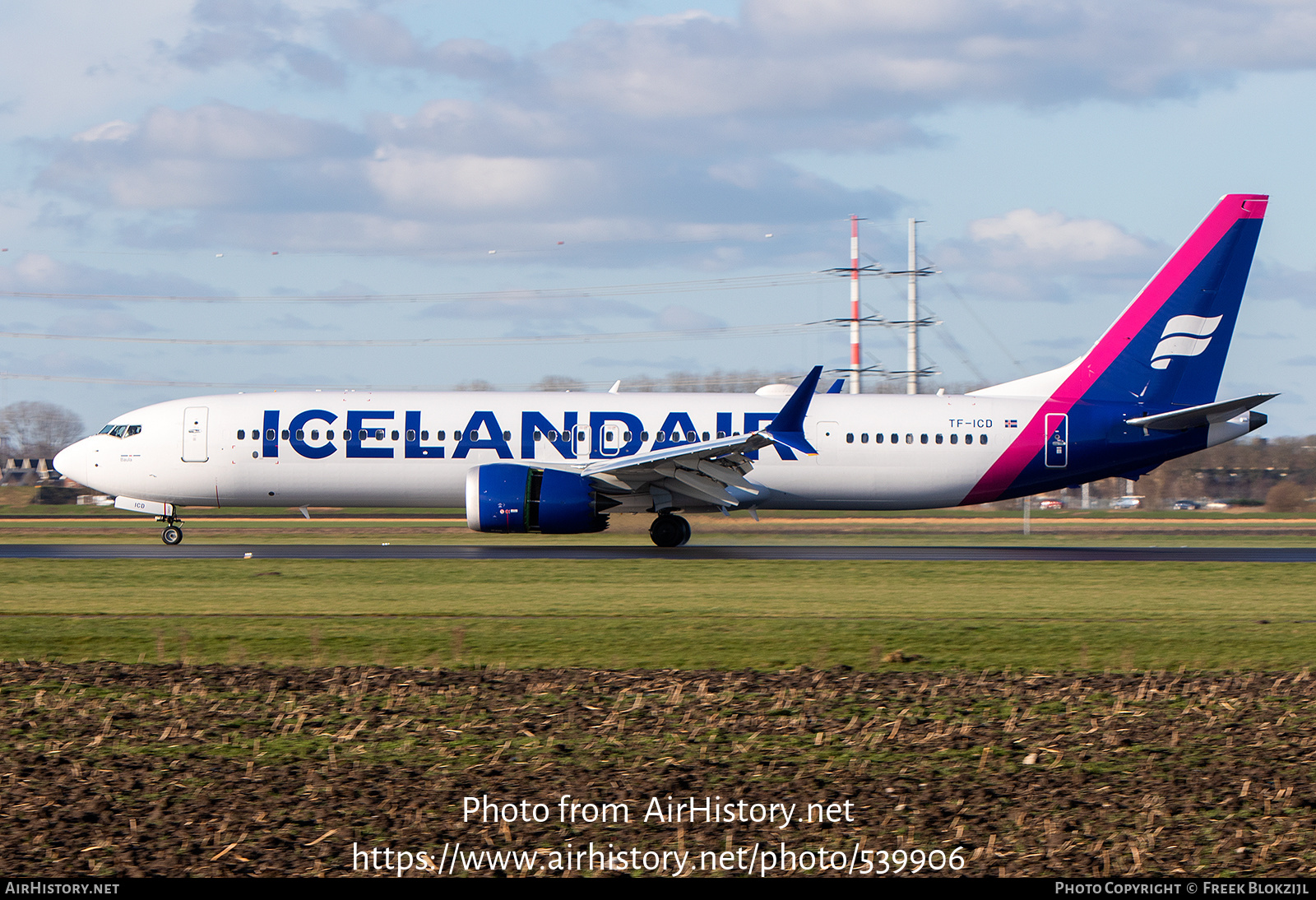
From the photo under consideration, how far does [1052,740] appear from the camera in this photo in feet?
35.7

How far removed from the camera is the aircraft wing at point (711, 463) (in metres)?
29.7

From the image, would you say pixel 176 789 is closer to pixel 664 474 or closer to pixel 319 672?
pixel 319 672

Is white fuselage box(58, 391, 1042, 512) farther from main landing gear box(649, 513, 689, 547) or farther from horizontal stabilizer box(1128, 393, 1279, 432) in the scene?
horizontal stabilizer box(1128, 393, 1279, 432)

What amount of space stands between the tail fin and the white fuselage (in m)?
2.81

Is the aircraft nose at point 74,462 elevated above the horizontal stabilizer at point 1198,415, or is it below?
below

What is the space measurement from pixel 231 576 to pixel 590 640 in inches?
400

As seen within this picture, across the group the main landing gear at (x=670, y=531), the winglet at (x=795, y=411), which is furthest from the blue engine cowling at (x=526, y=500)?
the winglet at (x=795, y=411)

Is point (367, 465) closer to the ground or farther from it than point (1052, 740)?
farther from it

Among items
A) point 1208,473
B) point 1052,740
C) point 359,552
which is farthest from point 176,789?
point 1208,473

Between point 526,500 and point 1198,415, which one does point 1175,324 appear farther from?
point 526,500

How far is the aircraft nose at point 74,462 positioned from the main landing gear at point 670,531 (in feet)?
50.8

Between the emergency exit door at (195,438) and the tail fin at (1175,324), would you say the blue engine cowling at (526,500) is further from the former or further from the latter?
the tail fin at (1175,324)

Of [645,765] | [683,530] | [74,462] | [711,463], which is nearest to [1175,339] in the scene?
[711,463]

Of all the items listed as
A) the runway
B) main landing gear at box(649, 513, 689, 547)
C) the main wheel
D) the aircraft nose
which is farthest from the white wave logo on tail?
the aircraft nose
